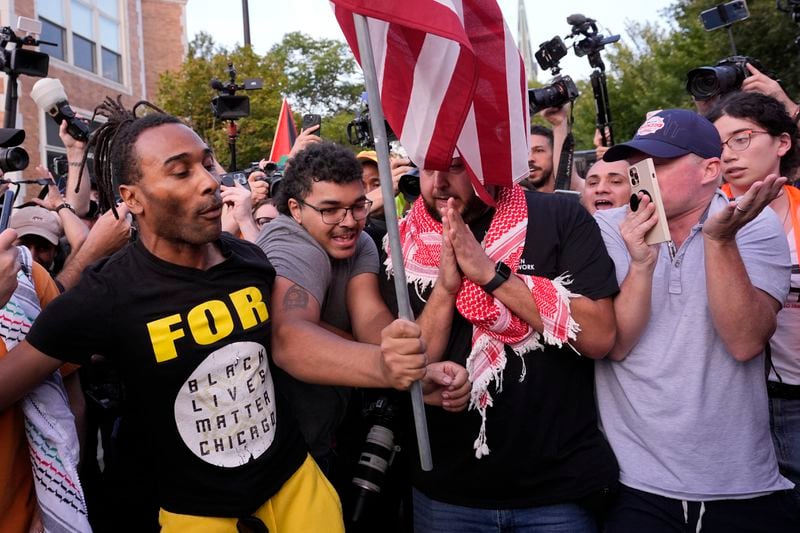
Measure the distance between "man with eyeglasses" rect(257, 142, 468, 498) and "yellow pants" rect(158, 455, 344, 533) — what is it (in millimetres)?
328

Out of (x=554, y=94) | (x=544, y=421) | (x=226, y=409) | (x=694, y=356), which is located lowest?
(x=544, y=421)

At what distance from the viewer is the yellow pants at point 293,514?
2180 mm

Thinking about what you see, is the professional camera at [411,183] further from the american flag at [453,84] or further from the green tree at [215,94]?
the green tree at [215,94]

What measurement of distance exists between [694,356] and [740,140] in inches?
45.2

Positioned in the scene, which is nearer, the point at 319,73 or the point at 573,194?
the point at 573,194

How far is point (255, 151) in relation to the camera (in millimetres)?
17297

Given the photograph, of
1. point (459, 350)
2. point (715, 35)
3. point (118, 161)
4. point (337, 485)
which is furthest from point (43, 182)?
point (715, 35)

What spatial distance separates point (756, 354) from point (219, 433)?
1.69 meters

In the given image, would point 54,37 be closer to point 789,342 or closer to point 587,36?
point 587,36

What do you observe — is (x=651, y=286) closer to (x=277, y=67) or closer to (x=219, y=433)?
(x=219, y=433)

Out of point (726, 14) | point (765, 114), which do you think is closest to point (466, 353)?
point (765, 114)

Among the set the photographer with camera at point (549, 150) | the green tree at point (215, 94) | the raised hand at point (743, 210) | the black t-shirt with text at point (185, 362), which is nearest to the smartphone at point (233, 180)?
the photographer with camera at point (549, 150)

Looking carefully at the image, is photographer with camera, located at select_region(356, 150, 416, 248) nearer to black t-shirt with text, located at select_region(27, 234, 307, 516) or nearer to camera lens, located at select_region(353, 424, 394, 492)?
camera lens, located at select_region(353, 424, 394, 492)

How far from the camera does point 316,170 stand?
9.50ft
